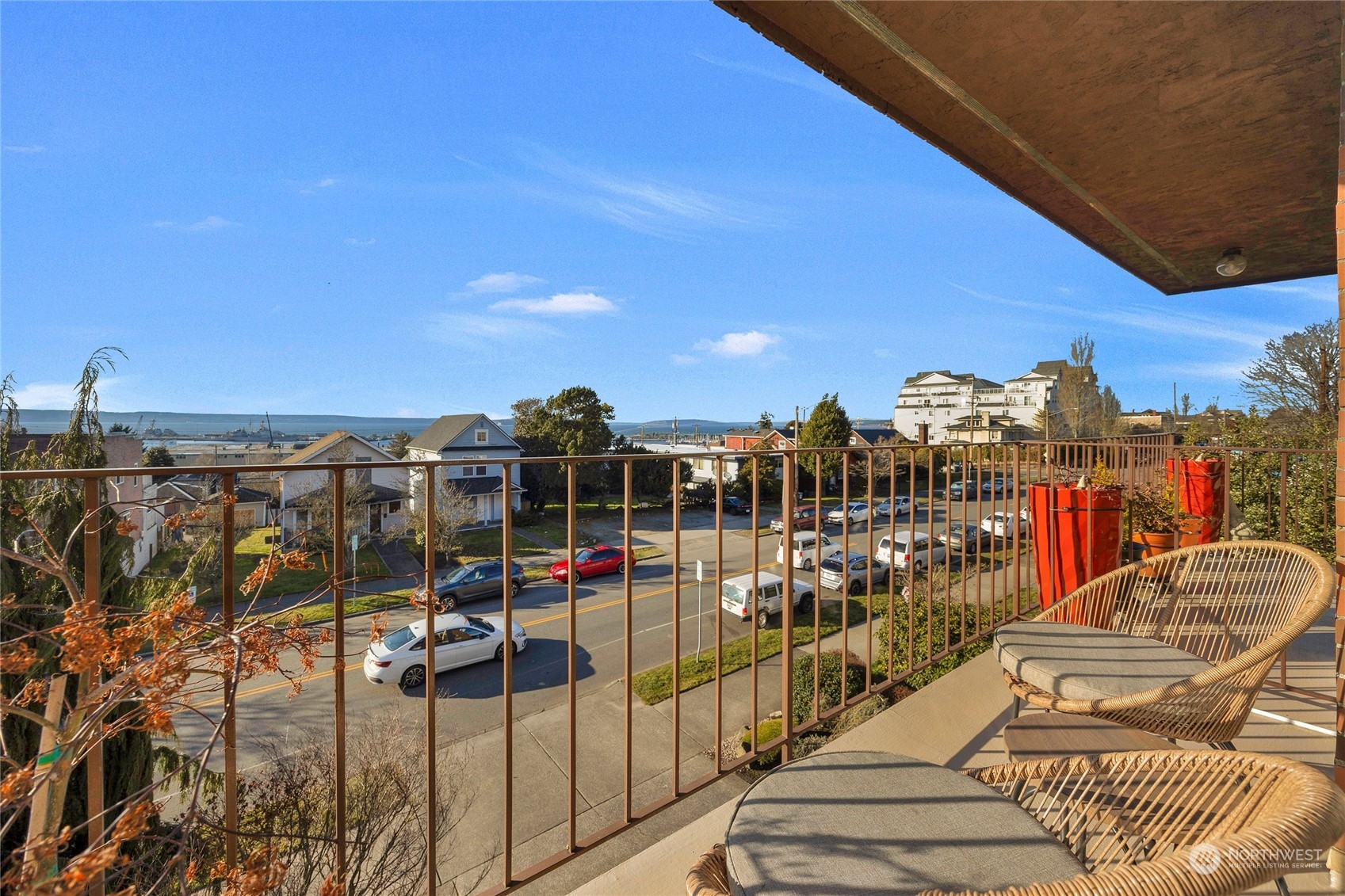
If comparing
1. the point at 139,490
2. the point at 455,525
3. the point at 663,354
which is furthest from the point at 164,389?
the point at 139,490

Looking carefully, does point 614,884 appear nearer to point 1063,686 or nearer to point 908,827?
point 908,827

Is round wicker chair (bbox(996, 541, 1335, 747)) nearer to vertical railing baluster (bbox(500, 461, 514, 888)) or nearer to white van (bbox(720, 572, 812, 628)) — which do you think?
vertical railing baluster (bbox(500, 461, 514, 888))

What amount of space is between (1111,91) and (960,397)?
48.3 metres

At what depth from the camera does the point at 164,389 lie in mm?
52812

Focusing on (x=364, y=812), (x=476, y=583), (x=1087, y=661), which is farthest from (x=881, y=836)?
(x=476, y=583)

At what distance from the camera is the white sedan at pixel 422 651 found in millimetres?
8789

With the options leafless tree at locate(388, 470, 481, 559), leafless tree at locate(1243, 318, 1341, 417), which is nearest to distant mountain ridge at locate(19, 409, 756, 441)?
leafless tree at locate(388, 470, 481, 559)

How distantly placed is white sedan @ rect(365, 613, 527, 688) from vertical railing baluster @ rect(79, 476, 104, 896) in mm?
8118

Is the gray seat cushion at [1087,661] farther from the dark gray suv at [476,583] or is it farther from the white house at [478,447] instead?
the white house at [478,447]

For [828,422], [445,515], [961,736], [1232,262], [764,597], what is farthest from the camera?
[828,422]

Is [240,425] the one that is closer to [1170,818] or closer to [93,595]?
[93,595]

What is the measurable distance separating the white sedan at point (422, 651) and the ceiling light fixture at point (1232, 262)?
9073 millimetres

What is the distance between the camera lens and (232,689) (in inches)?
33.5

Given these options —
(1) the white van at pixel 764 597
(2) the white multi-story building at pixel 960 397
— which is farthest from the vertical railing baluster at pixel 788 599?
(2) the white multi-story building at pixel 960 397
